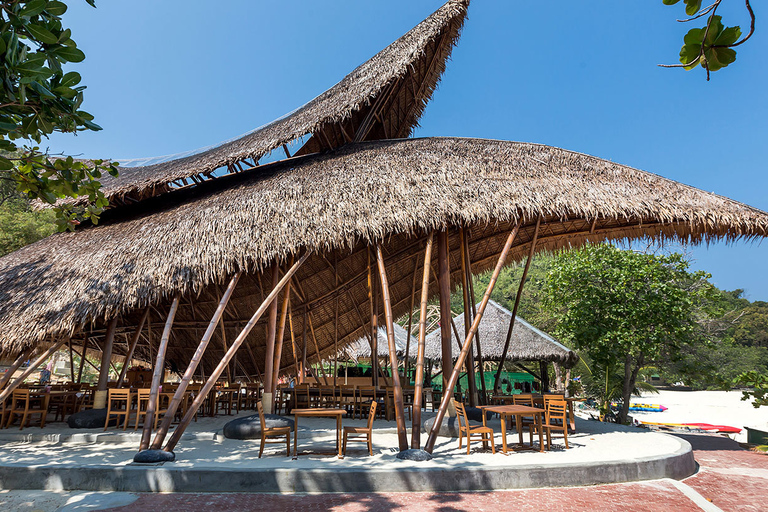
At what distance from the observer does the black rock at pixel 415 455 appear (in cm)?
582

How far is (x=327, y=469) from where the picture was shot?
5215mm

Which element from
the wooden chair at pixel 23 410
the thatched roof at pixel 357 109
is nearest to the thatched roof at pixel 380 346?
the thatched roof at pixel 357 109

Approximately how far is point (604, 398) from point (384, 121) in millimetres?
12153

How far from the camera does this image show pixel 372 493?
5043 millimetres

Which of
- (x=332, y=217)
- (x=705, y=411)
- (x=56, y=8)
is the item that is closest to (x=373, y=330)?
(x=332, y=217)

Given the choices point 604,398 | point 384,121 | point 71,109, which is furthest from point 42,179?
point 604,398

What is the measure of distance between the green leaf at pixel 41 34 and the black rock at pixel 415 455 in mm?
5561

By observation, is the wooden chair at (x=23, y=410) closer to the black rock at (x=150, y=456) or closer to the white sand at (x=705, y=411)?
the black rock at (x=150, y=456)

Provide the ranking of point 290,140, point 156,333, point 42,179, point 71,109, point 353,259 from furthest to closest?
point 156,333
point 353,259
point 290,140
point 42,179
point 71,109

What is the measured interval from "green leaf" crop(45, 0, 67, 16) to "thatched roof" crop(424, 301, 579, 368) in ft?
43.8

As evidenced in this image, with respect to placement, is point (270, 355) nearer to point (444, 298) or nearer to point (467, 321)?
point (444, 298)

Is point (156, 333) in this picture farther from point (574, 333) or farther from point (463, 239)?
point (574, 333)

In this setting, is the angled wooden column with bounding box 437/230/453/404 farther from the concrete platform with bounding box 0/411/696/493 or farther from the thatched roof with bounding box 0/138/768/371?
the concrete platform with bounding box 0/411/696/493

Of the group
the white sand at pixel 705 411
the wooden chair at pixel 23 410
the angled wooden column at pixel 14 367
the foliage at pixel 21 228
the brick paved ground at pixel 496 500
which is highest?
the foliage at pixel 21 228
